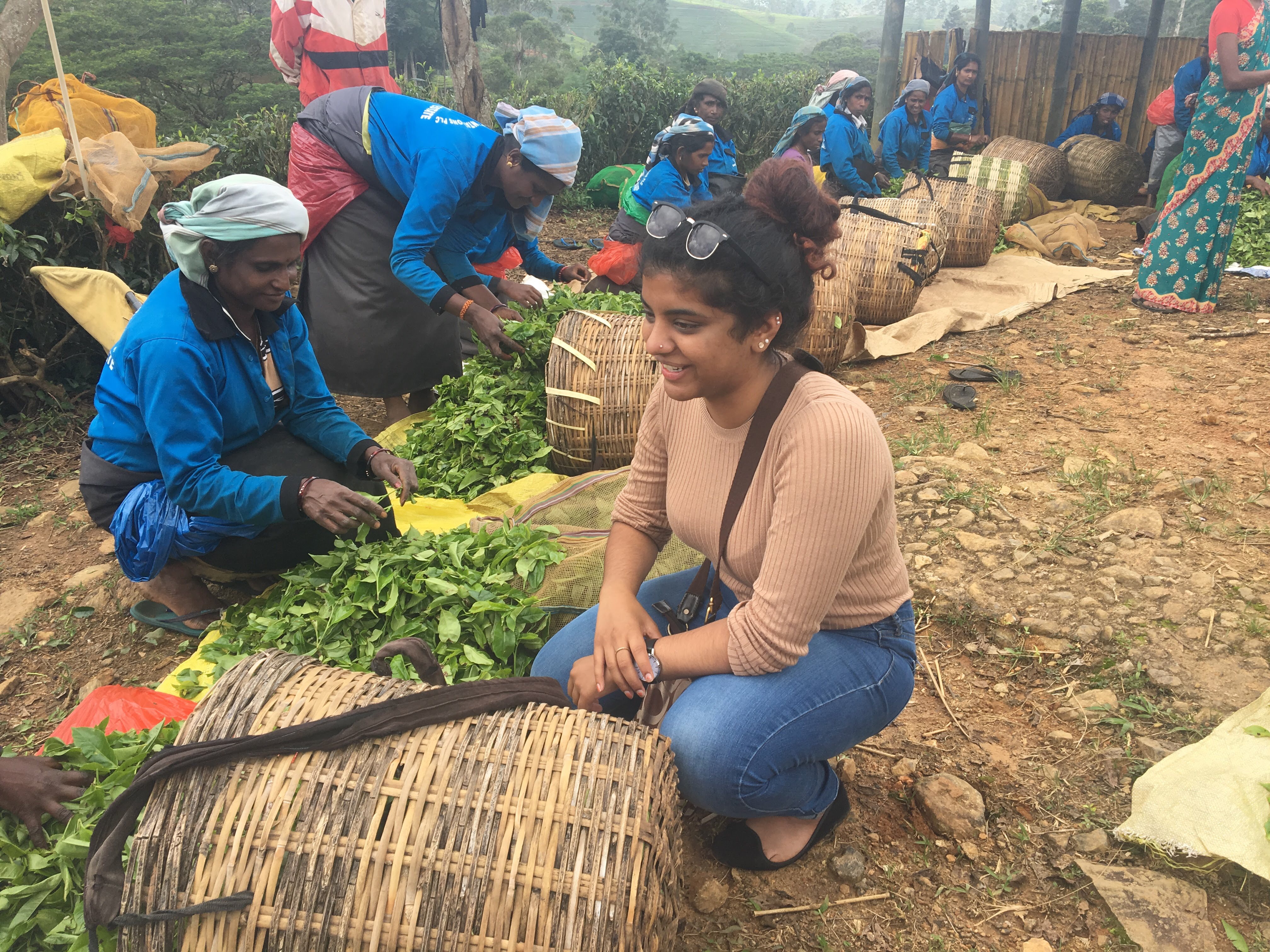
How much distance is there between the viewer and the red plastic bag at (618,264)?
19.0 feet

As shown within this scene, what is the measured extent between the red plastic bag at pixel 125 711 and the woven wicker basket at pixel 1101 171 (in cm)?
1118

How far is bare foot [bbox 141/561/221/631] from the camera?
2.94m

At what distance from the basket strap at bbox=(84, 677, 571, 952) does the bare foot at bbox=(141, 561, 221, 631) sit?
5.20ft

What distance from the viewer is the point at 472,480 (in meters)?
3.68

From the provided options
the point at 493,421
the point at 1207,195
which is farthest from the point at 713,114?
the point at 493,421

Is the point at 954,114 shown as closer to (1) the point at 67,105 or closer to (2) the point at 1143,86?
(2) the point at 1143,86

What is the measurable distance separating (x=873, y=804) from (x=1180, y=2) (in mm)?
51891

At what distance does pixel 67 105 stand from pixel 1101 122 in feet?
37.8

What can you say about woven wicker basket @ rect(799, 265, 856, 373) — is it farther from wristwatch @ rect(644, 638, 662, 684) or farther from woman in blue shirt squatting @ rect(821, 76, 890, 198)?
wristwatch @ rect(644, 638, 662, 684)

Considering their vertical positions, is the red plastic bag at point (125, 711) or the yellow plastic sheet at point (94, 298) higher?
the yellow plastic sheet at point (94, 298)

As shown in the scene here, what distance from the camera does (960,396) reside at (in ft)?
15.2

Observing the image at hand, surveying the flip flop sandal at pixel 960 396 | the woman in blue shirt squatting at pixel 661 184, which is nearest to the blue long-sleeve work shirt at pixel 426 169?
the woman in blue shirt squatting at pixel 661 184

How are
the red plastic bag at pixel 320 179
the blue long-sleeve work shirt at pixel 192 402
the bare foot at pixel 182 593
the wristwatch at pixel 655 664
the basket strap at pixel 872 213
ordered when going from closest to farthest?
the wristwatch at pixel 655 664, the blue long-sleeve work shirt at pixel 192 402, the bare foot at pixel 182 593, the red plastic bag at pixel 320 179, the basket strap at pixel 872 213

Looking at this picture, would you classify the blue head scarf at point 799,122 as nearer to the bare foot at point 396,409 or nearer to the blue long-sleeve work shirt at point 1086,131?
the bare foot at point 396,409
